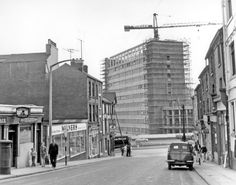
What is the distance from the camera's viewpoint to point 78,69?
1911 inches

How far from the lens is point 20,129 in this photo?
79.9ft

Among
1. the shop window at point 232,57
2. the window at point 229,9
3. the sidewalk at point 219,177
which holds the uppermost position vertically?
the window at point 229,9

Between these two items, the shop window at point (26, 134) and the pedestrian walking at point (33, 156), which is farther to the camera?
the pedestrian walking at point (33, 156)

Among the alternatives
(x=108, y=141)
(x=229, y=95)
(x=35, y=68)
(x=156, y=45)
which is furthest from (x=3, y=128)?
(x=156, y=45)

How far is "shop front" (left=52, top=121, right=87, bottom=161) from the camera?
3423 centimetres

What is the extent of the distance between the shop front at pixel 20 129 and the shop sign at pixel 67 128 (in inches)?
231

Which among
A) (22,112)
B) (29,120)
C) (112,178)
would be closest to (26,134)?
(29,120)

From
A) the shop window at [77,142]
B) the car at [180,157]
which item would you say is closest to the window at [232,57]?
the car at [180,157]

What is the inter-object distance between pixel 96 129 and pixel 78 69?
9.28m

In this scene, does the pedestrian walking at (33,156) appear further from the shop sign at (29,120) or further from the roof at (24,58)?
the roof at (24,58)

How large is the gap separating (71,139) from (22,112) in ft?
53.0

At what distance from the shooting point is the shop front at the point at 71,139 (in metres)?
34.2

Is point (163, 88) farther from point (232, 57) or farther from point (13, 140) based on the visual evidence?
point (13, 140)

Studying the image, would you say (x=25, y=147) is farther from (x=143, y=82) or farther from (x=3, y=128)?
(x=143, y=82)
